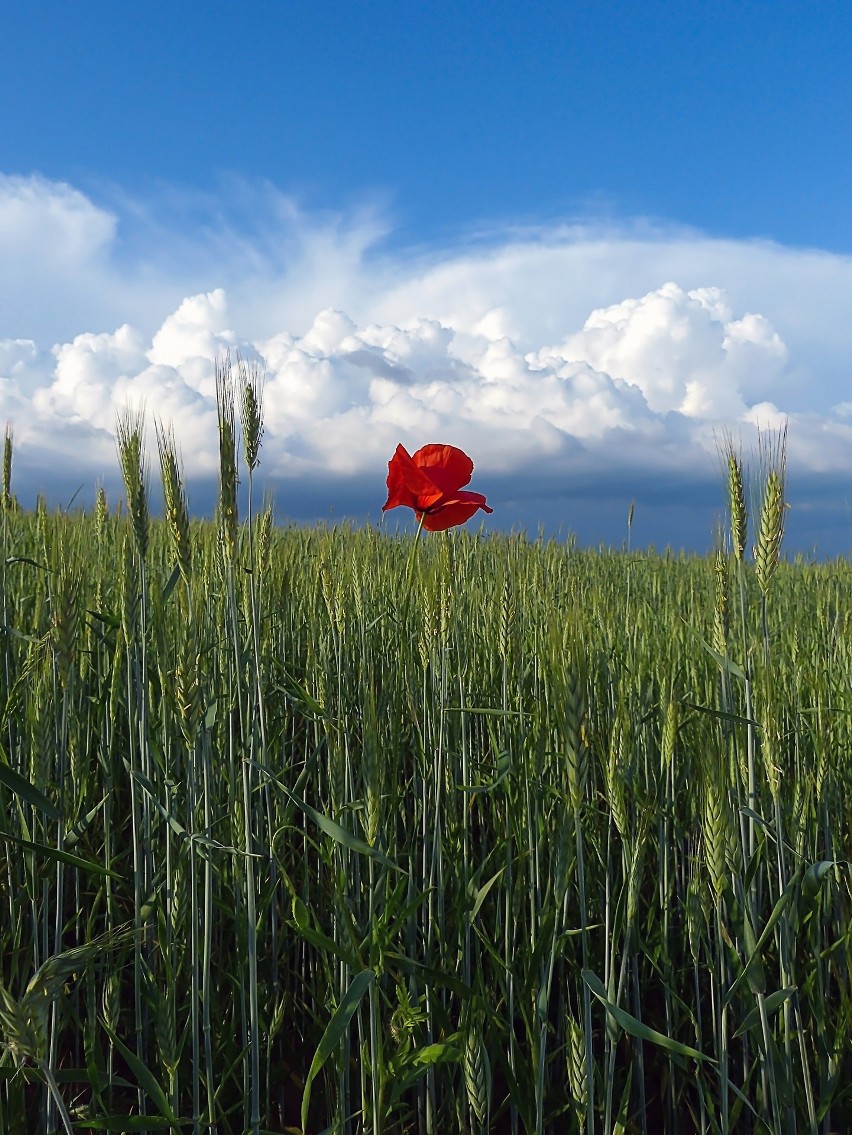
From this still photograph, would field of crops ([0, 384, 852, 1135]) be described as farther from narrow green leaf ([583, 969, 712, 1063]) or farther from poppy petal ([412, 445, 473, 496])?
poppy petal ([412, 445, 473, 496])

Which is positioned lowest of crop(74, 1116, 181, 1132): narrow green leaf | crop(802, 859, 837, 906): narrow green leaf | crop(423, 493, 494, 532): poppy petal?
crop(74, 1116, 181, 1132): narrow green leaf

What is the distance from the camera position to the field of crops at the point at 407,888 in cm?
101

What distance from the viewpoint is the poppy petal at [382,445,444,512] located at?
1568mm

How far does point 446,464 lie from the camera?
5.25 ft

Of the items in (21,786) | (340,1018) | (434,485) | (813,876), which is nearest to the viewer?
(21,786)

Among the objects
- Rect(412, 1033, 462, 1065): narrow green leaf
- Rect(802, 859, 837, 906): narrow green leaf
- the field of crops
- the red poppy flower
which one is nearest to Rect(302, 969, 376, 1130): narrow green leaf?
the field of crops

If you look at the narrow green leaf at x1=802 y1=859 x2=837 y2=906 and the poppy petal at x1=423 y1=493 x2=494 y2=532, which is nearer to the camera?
the narrow green leaf at x1=802 y1=859 x2=837 y2=906

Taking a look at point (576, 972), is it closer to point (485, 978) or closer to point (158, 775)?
point (485, 978)

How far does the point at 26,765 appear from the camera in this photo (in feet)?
5.10

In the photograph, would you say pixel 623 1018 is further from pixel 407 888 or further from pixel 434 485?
pixel 434 485

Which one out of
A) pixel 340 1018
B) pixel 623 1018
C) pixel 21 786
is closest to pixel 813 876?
pixel 623 1018

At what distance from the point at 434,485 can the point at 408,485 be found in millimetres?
53

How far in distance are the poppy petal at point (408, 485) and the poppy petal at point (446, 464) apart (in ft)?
0.05

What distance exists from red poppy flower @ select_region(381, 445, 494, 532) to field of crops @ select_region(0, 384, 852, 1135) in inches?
6.2
